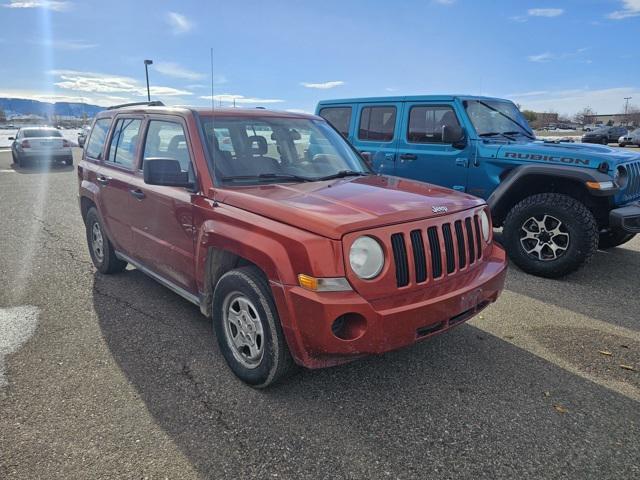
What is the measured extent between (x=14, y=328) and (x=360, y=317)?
3.12 m

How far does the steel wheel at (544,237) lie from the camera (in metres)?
5.17

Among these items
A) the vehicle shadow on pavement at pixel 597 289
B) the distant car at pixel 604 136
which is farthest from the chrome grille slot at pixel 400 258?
the distant car at pixel 604 136

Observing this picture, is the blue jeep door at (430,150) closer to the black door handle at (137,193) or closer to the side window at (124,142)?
the side window at (124,142)

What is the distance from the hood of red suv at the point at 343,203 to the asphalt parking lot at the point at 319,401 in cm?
115

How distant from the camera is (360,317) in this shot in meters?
2.49

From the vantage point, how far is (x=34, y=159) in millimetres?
18375

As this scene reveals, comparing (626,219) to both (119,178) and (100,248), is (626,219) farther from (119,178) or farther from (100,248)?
(100,248)

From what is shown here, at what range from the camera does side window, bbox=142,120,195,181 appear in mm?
3490

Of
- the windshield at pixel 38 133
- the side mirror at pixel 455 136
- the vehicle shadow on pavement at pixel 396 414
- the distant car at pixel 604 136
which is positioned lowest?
the vehicle shadow on pavement at pixel 396 414

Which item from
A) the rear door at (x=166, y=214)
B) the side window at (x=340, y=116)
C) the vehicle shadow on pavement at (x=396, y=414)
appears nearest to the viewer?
the vehicle shadow on pavement at (x=396, y=414)

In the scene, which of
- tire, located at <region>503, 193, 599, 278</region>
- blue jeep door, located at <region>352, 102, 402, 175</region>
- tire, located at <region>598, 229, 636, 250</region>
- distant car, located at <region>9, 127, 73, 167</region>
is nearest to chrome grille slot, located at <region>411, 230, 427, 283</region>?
tire, located at <region>503, 193, 599, 278</region>

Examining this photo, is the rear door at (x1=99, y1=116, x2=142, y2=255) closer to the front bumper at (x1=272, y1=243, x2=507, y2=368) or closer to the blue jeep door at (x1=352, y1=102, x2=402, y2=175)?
the front bumper at (x1=272, y1=243, x2=507, y2=368)

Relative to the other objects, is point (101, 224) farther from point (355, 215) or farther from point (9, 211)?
point (9, 211)

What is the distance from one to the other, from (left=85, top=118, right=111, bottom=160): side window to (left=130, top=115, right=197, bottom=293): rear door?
1.14m
